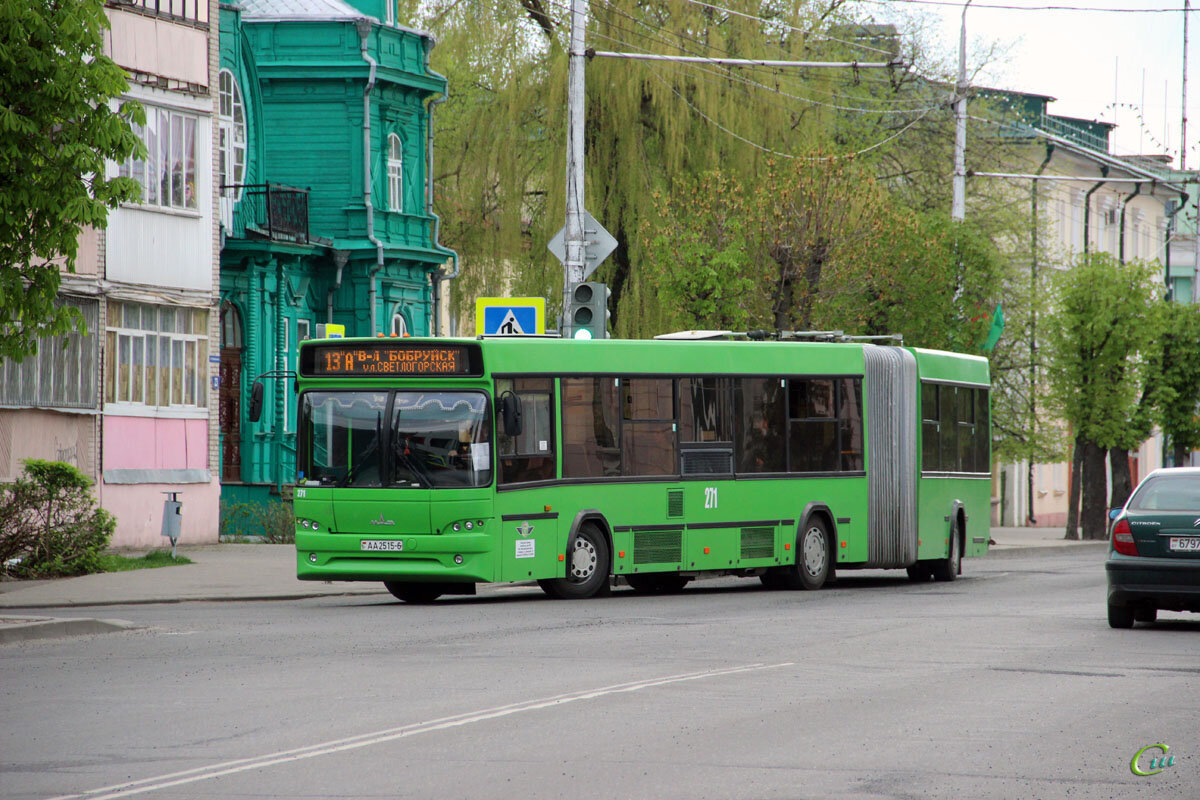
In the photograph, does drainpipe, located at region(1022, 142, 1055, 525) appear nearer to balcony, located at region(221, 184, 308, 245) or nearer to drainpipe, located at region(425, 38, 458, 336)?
drainpipe, located at region(425, 38, 458, 336)

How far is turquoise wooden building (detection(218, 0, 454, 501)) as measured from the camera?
119 feet

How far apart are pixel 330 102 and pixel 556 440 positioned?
20786mm

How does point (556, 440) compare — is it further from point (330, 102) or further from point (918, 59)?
point (918, 59)

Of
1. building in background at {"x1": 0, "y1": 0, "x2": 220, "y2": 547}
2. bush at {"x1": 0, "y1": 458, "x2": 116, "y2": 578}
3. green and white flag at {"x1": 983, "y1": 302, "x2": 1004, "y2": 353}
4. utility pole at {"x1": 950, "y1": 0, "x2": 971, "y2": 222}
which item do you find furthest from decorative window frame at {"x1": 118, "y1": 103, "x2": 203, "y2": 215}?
green and white flag at {"x1": 983, "y1": 302, "x2": 1004, "y2": 353}

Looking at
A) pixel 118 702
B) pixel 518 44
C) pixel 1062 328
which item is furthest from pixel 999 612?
pixel 1062 328

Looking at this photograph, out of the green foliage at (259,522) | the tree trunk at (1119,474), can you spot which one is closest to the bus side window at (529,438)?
the green foliage at (259,522)

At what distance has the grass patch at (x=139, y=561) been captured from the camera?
24.3 m

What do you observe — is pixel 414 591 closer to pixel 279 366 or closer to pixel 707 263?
pixel 707 263

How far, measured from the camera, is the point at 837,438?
2377 cm

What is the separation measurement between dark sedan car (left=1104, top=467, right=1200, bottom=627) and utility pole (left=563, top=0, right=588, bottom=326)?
9953mm

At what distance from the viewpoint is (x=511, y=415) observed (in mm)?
19469

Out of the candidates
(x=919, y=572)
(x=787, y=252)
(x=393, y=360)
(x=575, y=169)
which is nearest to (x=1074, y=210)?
(x=787, y=252)

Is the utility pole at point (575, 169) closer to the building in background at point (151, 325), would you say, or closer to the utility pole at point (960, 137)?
the building in background at point (151, 325)

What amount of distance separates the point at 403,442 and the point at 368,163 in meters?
19.9
